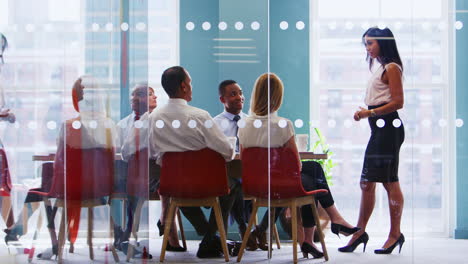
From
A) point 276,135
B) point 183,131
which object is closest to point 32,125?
point 183,131

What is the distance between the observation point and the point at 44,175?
A: 9.58ft

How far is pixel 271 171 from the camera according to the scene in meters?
2.81

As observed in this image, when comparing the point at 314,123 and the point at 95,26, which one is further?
the point at 95,26

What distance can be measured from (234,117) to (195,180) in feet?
1.30

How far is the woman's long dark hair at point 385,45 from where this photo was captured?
2801 millimetres

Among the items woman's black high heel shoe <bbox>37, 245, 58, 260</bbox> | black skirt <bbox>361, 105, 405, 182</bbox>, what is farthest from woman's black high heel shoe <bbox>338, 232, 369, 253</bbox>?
woman's black high heel shoe <bbox>37, 245, 58, 260</bbox>

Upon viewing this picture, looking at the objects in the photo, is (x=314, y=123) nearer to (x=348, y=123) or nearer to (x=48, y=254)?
(x=348, y=123)

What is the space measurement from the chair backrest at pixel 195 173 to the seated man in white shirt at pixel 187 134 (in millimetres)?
35

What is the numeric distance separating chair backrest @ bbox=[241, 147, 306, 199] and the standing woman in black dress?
39 centimetres

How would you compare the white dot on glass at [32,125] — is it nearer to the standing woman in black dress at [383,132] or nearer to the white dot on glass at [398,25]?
the standing woman in black dress at [383,132]

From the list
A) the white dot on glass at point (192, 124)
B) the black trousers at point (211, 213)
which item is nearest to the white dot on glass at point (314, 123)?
the black trousers at point (211, 213)

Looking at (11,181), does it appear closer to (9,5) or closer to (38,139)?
(38,139)

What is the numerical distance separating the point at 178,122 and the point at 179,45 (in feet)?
1.39

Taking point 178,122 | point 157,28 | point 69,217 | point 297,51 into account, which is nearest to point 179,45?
point 157,28
